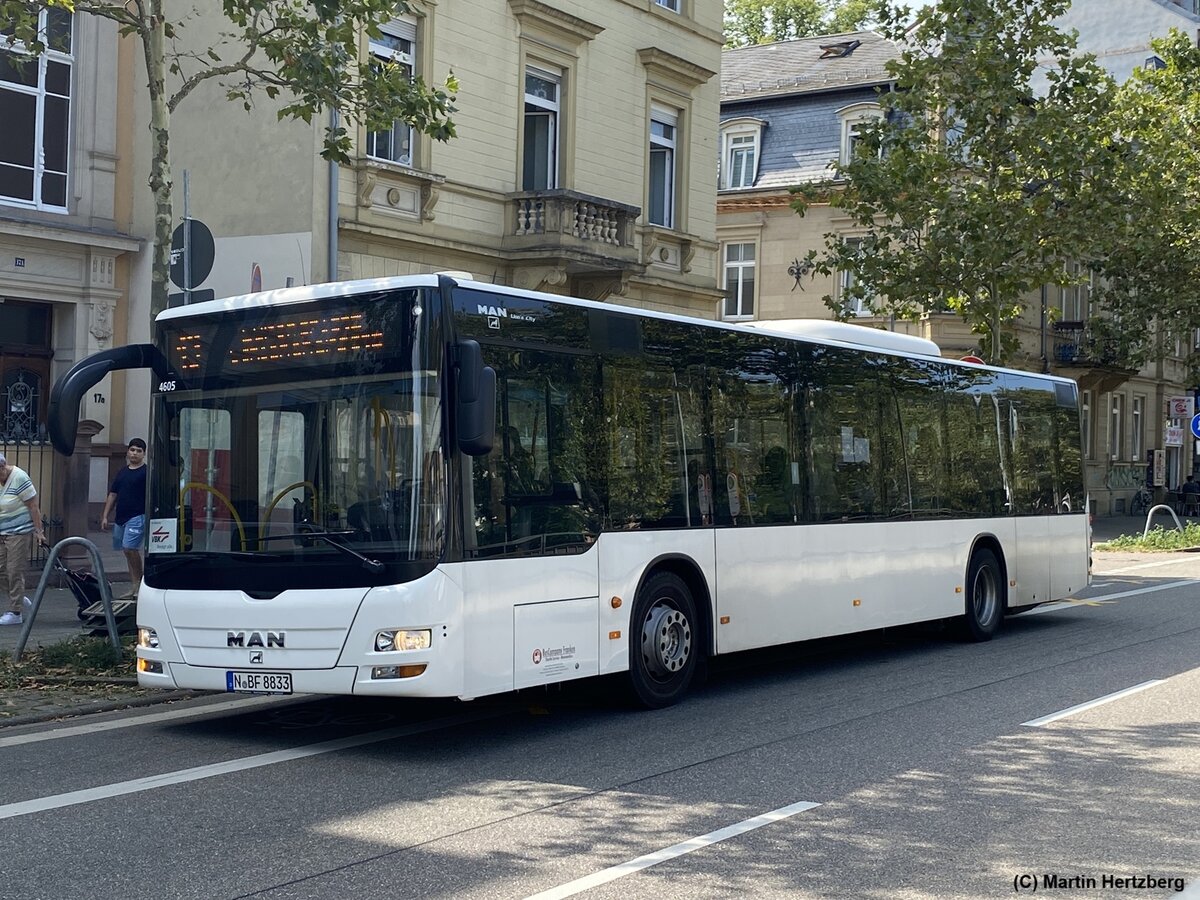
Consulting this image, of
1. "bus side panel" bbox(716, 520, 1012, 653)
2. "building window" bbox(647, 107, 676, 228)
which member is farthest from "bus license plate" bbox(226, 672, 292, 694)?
"building window" bbox(647, 107, 676, 228)

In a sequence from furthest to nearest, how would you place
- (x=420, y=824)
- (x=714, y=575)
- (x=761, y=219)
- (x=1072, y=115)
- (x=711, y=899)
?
(x=761, y=219) < (x=1072, y=115) < (x=714, y=575) < (x=420, y=824) < (x=711, y=899)

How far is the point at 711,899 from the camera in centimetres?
562

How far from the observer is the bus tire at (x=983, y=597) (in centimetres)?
1457

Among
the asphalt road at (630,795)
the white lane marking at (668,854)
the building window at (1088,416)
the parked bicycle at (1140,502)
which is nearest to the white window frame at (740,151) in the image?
the building window at (1088,416)

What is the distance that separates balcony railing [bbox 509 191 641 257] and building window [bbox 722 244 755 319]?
811 inches

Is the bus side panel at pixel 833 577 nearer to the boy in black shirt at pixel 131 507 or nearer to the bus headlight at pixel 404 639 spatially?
the bus headlight at pixel 404 639

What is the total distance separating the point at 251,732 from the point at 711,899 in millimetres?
4515

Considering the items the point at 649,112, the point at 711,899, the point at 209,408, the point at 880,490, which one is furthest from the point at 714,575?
the point at 649,112

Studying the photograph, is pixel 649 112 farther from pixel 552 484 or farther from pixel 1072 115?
pixel 552 484

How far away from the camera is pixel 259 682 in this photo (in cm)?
863

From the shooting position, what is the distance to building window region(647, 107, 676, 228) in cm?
2667

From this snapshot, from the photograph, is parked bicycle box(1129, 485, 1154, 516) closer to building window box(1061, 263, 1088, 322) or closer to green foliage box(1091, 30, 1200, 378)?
building window box(1061, 263, 1088, 322)

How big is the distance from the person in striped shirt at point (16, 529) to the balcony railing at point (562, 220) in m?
9.71

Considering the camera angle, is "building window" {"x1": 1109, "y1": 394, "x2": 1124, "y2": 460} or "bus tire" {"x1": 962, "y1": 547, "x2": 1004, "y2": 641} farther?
"building window" {"x1": 1109, "y1": 394, "x2": 1124, "y2": 460}
